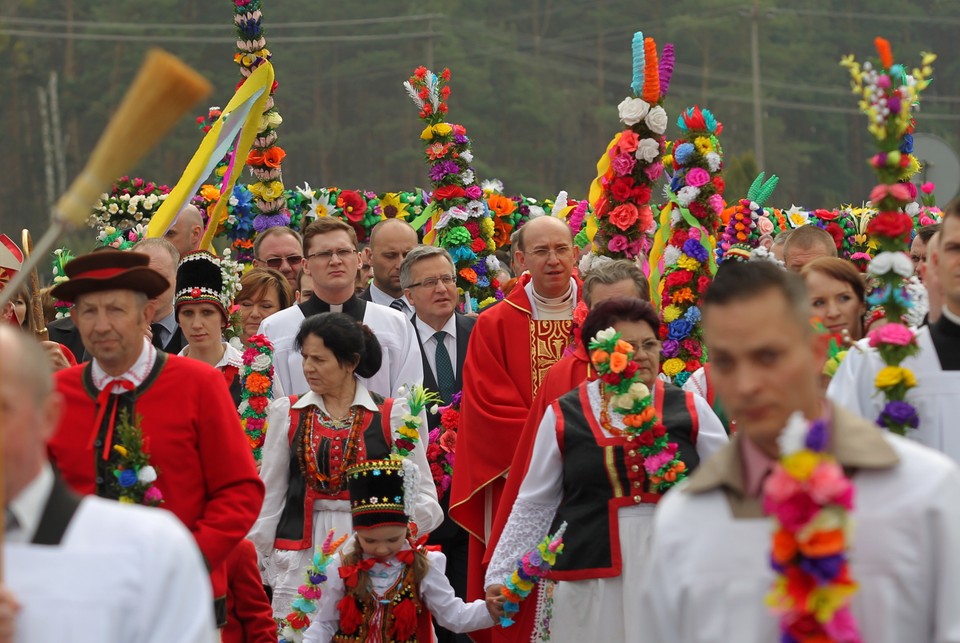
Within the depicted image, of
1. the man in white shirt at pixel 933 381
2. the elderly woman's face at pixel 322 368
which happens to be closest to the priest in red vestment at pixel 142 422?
the elderly woman's face at pixel 322 368

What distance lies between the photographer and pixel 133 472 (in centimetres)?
589

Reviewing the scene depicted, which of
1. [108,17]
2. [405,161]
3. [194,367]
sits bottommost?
[194,367]

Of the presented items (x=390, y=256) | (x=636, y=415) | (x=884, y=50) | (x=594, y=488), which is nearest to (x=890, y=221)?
(x=884, y=50)

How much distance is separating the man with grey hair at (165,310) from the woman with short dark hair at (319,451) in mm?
1677

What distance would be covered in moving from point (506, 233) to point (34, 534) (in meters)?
10.5

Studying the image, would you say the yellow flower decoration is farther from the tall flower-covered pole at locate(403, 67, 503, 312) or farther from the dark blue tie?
the tall flower-covered pole at locate(403, 67, 503, 312)

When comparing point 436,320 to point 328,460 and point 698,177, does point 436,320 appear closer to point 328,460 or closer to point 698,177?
point 698,177

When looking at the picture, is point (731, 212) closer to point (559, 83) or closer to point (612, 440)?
point (612, 440)

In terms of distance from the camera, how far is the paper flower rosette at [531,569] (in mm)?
6301

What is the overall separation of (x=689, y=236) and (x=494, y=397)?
1536mm

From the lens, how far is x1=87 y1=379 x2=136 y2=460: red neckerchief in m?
5.94

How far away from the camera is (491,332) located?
8750mm

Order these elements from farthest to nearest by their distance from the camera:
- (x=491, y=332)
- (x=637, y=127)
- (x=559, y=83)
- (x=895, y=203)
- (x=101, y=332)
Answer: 1. (x=559, y=83)
2. (x=637, y=127)
3. (x=491, y=332)
4. (x=101, y=332)
5. (x=895, y=203)

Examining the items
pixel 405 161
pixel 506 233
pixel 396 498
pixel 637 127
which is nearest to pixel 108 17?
pixel 405 161
